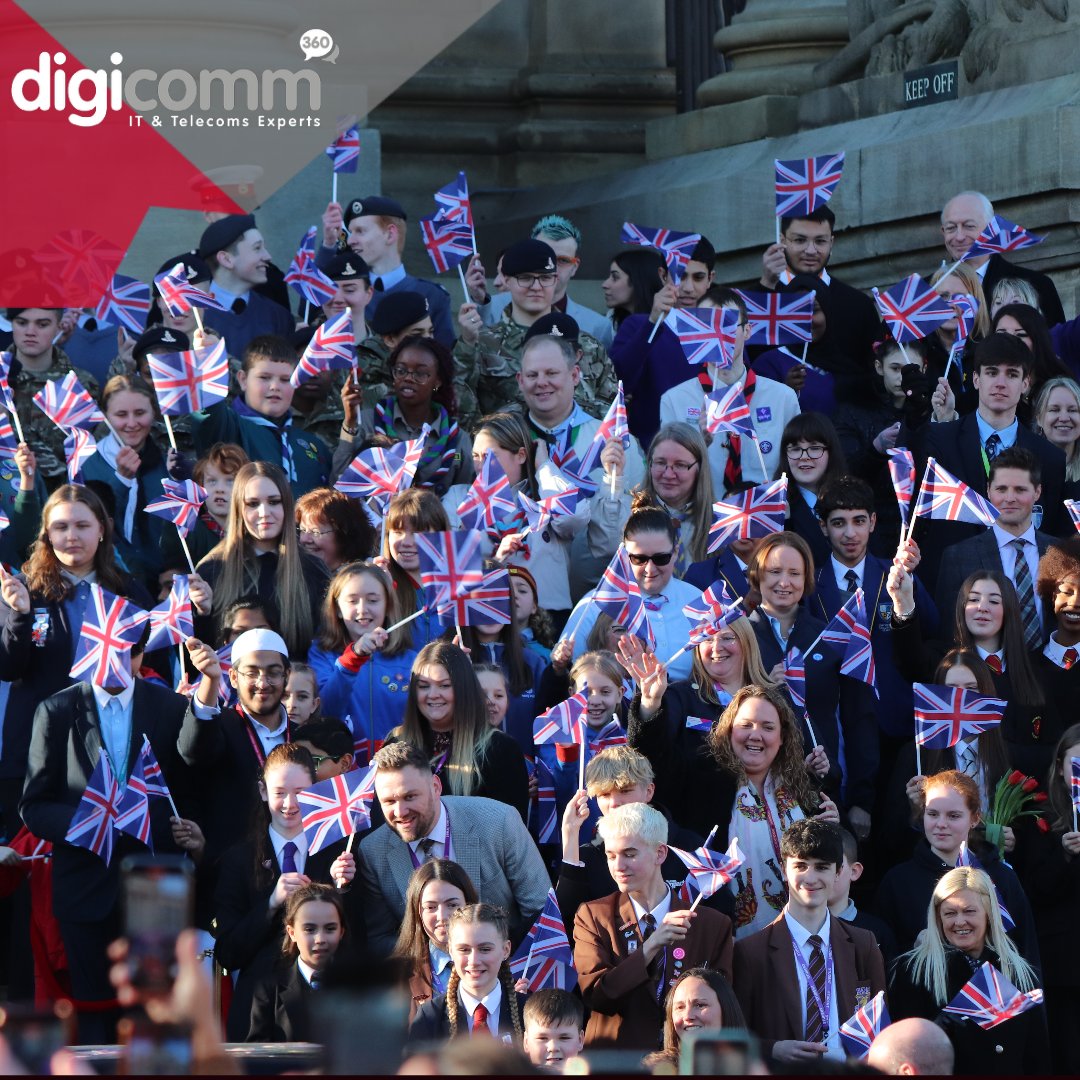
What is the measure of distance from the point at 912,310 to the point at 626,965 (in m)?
4.40

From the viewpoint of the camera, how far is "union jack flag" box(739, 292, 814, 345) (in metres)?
11.6

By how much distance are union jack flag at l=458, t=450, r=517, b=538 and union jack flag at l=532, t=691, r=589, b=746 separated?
127 cm

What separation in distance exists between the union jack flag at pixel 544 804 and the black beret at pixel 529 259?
338 centimetres

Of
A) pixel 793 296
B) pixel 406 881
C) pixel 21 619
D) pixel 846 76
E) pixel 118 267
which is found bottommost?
pixel 406 881

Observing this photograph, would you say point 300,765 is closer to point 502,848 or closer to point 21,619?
point 502,848

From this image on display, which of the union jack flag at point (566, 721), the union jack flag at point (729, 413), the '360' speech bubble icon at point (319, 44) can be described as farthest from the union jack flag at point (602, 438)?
the '360' speech bubble icon at point (319, 44)

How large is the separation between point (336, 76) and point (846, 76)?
345cm

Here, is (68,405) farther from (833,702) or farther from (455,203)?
(455,203)

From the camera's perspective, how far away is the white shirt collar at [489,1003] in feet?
24.4

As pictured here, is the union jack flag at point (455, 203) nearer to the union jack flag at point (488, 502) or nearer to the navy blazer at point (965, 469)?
the navy blazer at point (965, 469)

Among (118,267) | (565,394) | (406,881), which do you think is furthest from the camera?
(118,267)

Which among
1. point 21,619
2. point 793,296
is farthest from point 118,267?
point 21,619

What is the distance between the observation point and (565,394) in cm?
1062

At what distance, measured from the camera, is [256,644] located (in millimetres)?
8695
